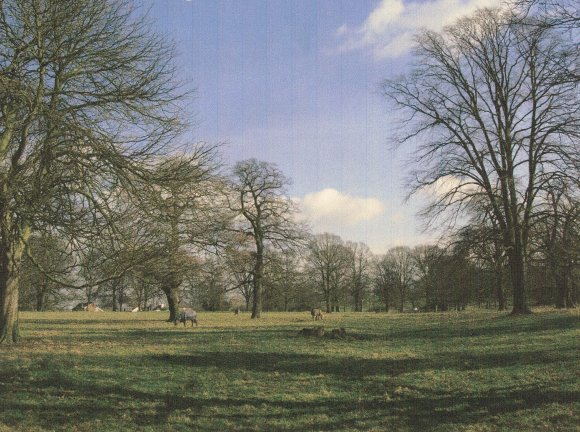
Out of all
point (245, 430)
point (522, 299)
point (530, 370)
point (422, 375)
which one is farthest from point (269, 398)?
point (522, 299)

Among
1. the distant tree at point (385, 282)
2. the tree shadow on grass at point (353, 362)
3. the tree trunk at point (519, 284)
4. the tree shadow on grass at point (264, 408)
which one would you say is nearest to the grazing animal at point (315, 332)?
the tree shadow on grass at point (353, 362)

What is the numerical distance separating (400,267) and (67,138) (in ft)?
279

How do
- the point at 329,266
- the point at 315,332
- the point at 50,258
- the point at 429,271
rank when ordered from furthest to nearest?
1. the point at 329,266
2. the point at 429,271
3. the point at 315,332
4. the point at 50,258

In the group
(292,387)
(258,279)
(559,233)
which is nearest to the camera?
(292,387)

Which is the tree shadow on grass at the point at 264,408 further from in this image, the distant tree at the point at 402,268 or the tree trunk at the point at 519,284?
the distant tree at the point at 402,268

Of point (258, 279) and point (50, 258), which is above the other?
point (50, 258)

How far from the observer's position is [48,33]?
37.6 feet

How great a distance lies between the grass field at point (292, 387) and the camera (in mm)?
7387

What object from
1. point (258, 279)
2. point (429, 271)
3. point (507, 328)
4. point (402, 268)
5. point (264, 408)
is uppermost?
point (402, 268)

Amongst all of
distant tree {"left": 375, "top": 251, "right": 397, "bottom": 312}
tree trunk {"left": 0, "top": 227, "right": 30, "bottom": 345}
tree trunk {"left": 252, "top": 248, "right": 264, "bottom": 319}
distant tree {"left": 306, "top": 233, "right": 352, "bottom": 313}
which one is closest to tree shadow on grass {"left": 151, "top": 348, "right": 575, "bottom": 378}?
tree trunk {"left": 0, "top": 227, "right": 30, "bottom": 345}

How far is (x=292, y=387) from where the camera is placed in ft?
→ 31.6

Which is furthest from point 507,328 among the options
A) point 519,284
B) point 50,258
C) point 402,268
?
point 402,268

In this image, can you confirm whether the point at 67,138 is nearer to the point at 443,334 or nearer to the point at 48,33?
the point at 48,33

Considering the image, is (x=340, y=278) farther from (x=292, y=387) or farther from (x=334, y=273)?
(x=292, y=387)
